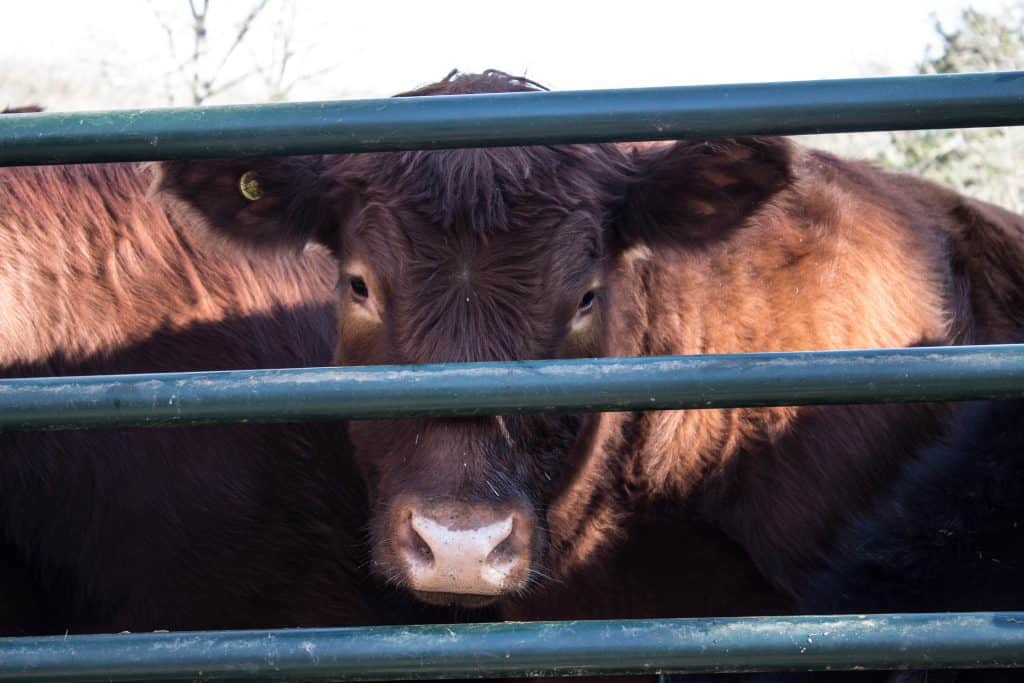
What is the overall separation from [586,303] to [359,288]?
1.98ft

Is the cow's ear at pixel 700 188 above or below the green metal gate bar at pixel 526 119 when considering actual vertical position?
below

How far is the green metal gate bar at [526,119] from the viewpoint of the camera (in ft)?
5.18

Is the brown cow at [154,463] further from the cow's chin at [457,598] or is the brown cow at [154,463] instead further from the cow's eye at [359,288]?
the cow's chin at [457,598]

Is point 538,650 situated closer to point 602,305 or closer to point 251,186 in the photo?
point 602,305

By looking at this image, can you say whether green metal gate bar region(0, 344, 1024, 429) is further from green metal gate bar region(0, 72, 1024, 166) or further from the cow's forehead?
the cow's forehead

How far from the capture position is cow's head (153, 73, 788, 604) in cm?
260

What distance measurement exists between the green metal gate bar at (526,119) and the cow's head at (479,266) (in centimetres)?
109

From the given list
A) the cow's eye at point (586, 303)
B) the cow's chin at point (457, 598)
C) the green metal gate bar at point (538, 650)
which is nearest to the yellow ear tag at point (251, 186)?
the cow's eye at point (586, 303)

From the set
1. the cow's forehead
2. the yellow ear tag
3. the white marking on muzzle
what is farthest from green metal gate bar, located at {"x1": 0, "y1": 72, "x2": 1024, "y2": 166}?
the yellow ear tag

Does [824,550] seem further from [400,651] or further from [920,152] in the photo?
[920,152]

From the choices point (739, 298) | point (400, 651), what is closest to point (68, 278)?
point (739, 298)

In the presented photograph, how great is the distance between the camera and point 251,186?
10.4 feet

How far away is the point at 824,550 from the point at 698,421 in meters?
0.51

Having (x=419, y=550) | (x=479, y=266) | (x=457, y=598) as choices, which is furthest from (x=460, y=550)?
(x=479, y=266)
